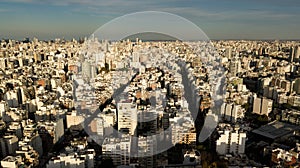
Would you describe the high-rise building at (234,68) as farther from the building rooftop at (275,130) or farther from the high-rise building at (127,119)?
the high-rise building at (127,119)

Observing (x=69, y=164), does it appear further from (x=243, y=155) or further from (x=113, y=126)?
(x=243, y=155)

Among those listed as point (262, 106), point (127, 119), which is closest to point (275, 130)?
point (262, 106)

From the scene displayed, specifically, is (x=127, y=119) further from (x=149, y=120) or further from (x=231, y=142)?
(x=231, y=142)

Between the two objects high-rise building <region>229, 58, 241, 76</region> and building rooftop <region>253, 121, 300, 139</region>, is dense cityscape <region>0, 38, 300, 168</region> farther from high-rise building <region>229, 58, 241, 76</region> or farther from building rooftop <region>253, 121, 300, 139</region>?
high-rise building <region>229, 58, 241, 76</region>

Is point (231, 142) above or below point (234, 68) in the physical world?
below

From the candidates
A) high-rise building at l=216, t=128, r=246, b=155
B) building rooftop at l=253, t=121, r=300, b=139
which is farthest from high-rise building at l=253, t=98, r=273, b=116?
high-rise building at l=216, t=128, r=246, b=155

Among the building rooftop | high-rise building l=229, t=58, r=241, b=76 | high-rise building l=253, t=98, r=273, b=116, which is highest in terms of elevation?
high-rise building l=229, t=58, r=241, b=76

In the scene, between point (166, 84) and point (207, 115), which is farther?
point (166, 84)

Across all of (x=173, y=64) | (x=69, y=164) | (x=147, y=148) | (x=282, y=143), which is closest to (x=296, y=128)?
(x=282, y=143)
